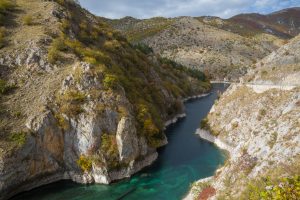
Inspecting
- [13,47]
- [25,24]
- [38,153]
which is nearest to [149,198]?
[38,153]

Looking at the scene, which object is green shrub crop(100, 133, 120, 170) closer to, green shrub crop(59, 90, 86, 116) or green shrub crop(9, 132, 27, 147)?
green shrub crop(59, 90, 86, 116)

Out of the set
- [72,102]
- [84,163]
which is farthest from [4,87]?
[84,163]

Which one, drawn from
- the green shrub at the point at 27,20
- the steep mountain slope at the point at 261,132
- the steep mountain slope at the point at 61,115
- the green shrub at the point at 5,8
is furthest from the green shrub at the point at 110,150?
the green shrub at the point at 5,8

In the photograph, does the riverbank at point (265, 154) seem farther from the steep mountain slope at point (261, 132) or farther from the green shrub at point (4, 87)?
the green shrub at point (4, 87)

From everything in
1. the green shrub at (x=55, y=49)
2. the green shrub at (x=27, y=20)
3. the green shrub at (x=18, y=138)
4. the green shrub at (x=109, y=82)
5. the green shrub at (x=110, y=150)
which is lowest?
the green shrub at (x=110, y=150)

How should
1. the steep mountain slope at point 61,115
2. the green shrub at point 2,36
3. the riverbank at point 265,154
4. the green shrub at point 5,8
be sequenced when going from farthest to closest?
the green shrub at point 5,8
the green shrub at point 2,36
the steep mountain slope at point 61,115
the riverbank at point 265,154

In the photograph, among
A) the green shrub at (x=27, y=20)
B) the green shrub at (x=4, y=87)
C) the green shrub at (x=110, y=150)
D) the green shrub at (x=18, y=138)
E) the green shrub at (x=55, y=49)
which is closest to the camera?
the green shrub at (x=18, y=138)

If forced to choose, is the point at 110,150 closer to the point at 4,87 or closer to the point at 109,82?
the point at 109,82
